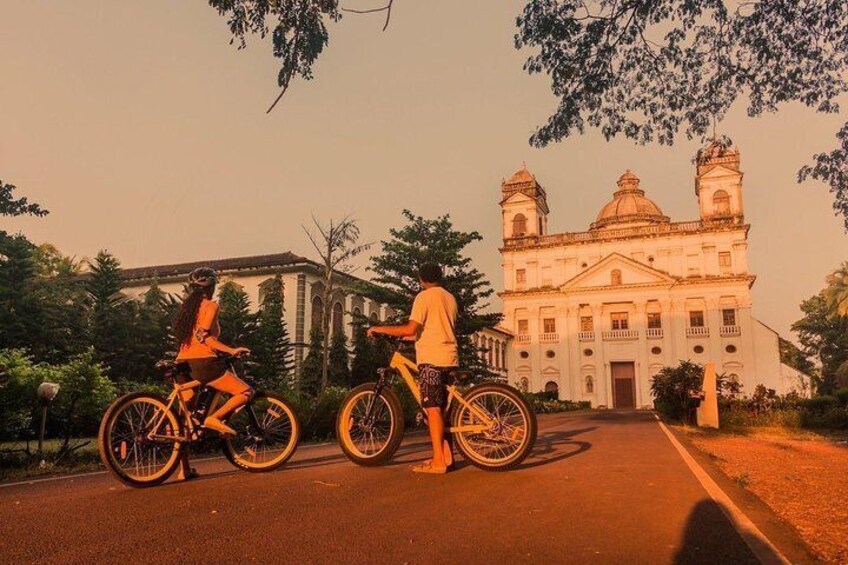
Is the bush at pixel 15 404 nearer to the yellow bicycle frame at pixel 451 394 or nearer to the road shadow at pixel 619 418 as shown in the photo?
the yellow bicycle frame at pixel 451 394

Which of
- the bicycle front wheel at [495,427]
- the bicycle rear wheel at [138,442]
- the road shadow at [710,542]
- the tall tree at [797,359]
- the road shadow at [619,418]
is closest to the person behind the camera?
the road shadow at [710,542]

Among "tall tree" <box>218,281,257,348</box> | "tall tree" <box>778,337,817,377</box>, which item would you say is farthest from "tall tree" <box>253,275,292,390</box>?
"tall tree" <box>778,337,817,377</box>

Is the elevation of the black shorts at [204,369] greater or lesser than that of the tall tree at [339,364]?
lesser

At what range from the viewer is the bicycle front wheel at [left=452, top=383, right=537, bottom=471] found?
519 centimetres

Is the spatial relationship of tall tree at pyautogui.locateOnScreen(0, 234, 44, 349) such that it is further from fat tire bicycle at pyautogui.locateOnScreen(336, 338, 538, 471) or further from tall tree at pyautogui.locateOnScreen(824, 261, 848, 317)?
tall tree at pyautogui.locateOnScreen(824, 261, 848, 317)

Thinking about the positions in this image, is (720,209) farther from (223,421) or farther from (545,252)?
(223,421)

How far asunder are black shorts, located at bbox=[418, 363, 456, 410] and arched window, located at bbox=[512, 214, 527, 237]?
57076 mm

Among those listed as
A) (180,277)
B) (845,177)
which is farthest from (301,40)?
(180,277)

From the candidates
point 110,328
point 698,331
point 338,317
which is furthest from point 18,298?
point 698,331

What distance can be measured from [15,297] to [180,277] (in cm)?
1450

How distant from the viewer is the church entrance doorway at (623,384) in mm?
55219

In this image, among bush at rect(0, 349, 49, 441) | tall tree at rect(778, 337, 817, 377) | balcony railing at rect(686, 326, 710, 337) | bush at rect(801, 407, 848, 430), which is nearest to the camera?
bush at rect(0, 349, 49, 441)

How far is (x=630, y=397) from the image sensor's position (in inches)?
2178

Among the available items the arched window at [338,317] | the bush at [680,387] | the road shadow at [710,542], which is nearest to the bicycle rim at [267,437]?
the road shadow at [710,542]
